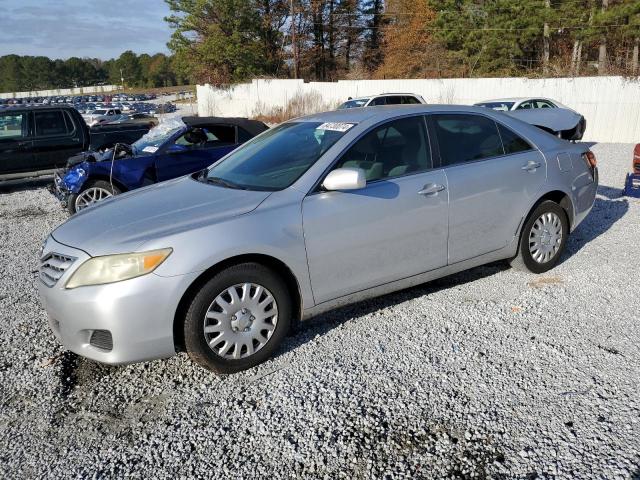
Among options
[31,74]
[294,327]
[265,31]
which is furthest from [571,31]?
[31,74]

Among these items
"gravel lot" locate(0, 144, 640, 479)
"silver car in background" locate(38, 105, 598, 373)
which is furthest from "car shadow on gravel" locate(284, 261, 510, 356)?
"silver car in background" locate(38, 105, 598, 373)

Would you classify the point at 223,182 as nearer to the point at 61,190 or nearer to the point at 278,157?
the point at 278,157

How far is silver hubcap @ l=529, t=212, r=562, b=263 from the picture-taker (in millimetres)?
4723

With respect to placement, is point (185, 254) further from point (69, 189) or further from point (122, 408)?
point (69, 189)

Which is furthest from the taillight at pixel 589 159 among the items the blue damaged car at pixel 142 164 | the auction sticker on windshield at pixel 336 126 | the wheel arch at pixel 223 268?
the blue damaged car at pixel 142 164

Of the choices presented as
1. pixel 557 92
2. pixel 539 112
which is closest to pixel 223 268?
pixel 539 112

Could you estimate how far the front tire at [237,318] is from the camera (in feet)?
10.3

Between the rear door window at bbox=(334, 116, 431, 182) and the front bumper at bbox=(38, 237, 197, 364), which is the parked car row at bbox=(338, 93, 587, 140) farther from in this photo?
the front bumper at bbox=(38, 237, 197, 364)

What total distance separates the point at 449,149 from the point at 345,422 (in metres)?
2.35

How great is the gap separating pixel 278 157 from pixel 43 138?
8588 mm

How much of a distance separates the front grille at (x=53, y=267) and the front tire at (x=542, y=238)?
364 centimetres

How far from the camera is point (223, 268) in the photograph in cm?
320

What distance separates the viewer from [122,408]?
3088 mm

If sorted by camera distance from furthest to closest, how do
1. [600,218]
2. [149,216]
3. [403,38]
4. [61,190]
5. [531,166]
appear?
[403,38]
[61,190]
[600,218]
[531,166]
[149,216]
